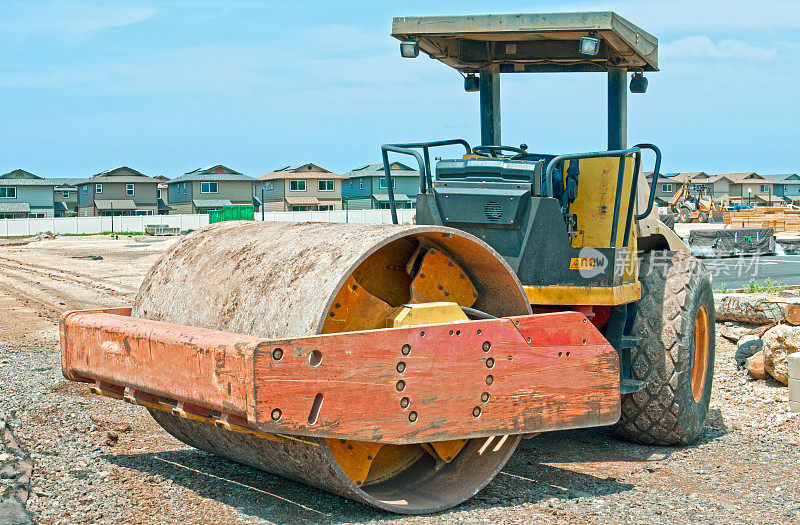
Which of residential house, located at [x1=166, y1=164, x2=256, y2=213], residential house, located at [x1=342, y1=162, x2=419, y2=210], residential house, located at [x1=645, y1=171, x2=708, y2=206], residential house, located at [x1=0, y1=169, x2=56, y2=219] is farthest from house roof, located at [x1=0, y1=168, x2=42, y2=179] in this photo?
residential house, located at [x1=645, y1=171, x2=708, y2=206]

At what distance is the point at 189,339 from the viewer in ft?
13.4

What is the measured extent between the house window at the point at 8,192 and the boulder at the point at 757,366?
78447 millimetres

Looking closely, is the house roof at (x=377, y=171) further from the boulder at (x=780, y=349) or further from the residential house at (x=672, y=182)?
the boulder at (x=780, y=349)

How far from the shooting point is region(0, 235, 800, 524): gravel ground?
4.46 meters

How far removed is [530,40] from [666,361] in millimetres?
2463

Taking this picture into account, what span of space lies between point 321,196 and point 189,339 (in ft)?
247

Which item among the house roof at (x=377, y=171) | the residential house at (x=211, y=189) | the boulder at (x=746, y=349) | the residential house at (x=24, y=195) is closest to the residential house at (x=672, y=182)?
the house roof at (x=377, y=171)

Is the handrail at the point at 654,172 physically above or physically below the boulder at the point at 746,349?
above

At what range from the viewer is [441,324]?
14.1ft

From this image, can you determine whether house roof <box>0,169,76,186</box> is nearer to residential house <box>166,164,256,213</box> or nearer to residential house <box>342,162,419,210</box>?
residential house <box>166,164,256,213</box>

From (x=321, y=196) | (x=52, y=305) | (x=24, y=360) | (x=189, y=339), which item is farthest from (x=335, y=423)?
(x=321, y=196)

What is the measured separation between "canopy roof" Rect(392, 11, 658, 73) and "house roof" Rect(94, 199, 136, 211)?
70.6 metres

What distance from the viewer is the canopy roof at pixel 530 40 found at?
5758 mm

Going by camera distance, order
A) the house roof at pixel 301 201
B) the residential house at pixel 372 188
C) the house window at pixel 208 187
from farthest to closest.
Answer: the residential house at pixel 372 188
the house roof at pixel 301 201
the house window at pixel 208 187
